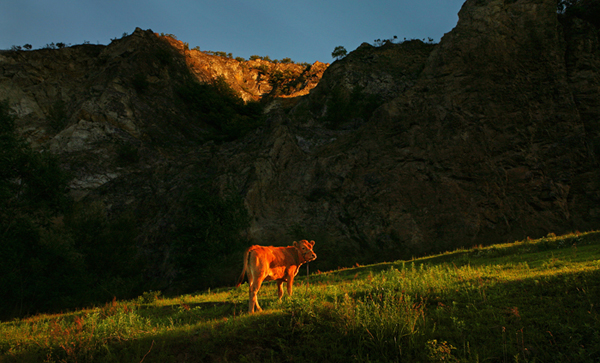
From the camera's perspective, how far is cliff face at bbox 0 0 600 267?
29.4 meters

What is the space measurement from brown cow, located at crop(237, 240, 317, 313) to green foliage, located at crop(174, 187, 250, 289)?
1910 centimetres

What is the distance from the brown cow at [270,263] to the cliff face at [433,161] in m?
20.0

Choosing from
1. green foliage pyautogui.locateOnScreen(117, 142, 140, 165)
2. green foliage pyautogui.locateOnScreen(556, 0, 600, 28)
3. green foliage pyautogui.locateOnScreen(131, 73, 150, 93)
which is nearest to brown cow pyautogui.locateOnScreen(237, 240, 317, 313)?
green foliage pyautogui.locateOnScreen(117, 142, 140, 165)

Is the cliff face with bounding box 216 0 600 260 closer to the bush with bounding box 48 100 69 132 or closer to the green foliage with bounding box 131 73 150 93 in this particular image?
the green foliage with bounding box 131 73 150 93

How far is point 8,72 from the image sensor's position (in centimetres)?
6003

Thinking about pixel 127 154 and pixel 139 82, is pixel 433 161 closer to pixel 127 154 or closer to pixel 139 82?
pixel 127 154

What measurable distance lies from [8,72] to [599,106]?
9052 centimetres

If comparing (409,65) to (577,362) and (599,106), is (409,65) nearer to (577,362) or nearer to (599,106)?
(599,106)

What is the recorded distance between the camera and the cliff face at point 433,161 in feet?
96.6

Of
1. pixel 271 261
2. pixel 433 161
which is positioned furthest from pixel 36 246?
pixel 433 161

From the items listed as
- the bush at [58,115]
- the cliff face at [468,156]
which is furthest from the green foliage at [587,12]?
the bush at [58,115]

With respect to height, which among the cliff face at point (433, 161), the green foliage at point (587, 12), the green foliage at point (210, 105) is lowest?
the cliff face at point (433, 161)

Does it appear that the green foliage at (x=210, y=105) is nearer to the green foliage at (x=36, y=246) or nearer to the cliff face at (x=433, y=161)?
the cliff face at (x=433, y=161)

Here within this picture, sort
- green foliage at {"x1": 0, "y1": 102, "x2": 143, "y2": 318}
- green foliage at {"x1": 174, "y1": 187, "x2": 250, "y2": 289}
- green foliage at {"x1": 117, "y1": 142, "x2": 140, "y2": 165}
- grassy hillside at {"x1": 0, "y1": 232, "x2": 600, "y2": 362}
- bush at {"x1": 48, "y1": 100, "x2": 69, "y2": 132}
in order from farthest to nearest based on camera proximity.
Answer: bush at {"x1": 48, "y1": 100, "x2": 69, "y2": 132} → green foliage at {"x1": 117, "y1": 142, "x2": 140, "y2": 165} → green foliage at {"x1": 174, "y1": 187, "x2": 250, "y2": 289} → green foliage at {"x1": 0, "y1": 102, "x2": 143, "y2": 318} → grassy hillside at {"x1": 0, "y1": 232, "x2": 600, "y2": 362}
